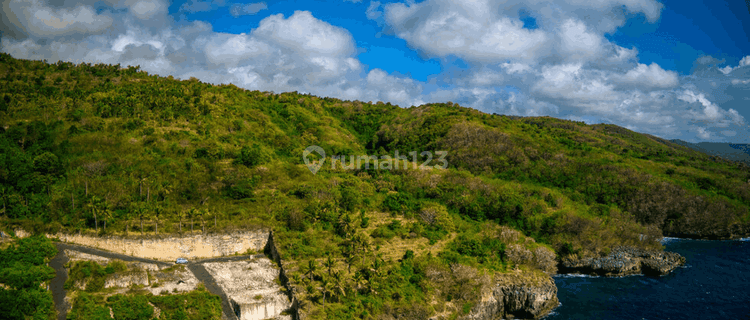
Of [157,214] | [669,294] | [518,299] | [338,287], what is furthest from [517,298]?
[157,214]

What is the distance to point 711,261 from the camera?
74.5 meters

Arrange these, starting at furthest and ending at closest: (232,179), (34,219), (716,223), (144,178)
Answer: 1. (716,223)
2. (232,179)
3. (144,178)
4. (34,219)

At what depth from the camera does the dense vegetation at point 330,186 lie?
56188 millimetres

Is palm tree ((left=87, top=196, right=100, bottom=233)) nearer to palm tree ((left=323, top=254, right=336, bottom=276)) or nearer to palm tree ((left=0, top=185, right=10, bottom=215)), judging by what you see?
palm tree ((left=0, top=185, right=10, bottom=215))

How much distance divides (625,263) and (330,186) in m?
53.9

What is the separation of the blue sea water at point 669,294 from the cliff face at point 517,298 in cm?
208

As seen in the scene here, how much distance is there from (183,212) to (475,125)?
81259 millimetres

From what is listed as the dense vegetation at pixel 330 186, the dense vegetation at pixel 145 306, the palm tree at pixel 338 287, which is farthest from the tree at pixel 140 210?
the palm tree at pixel 338 287

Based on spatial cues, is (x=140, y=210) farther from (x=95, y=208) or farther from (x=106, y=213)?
(x=95, y=208)

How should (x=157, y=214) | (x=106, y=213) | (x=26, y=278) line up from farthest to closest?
1. (x=157, y=214)
2. (x=106, y=213)
3. (x=26, y=278)

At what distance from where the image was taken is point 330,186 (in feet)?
268

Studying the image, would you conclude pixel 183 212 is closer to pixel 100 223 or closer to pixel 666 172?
pixel 100 223

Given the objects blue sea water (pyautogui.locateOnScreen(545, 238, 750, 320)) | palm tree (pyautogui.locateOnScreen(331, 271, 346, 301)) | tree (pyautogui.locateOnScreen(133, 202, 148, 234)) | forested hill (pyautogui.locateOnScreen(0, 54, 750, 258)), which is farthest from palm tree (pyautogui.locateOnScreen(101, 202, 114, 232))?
blue sea water (pyautogui.locateOnScreen(545, 238, 750, 320))

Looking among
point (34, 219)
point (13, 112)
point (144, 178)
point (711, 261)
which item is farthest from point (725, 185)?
point (13, 112)
